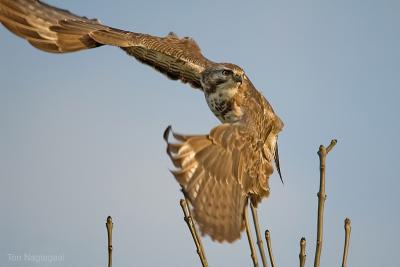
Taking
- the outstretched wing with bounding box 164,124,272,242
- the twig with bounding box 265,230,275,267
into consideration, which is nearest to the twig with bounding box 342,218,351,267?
the twig with bounding box 265,230,275,267

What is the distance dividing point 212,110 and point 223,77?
1.01ft

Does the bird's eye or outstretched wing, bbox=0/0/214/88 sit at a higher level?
outstretched wing, bbox=0/0/214/88

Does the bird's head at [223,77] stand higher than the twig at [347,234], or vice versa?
the bird's head at [223,77]

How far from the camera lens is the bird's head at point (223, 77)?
5273 mm

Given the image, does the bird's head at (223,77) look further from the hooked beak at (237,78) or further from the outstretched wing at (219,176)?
the outstretched wing at (219,176)

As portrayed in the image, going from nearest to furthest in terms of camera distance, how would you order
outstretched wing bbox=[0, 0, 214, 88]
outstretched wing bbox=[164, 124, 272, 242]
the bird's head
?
outstretched wing bbox=[164, 124, 272, 242], the bird's head, outstretched wing bbox=[0, 0, 214, 88]

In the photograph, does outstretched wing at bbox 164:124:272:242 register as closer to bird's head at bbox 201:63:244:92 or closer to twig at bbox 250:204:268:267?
twig at bbox 250:204:268:267

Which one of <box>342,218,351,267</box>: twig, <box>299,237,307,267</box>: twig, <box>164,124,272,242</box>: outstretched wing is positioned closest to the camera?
<box>299,237,307,267</box>: twig

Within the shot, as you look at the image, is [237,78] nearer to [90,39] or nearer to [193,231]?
[193,231]

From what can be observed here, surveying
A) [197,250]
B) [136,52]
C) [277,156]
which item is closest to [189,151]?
[197,250]

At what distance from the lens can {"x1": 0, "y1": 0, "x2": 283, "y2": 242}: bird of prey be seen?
4.00 meters

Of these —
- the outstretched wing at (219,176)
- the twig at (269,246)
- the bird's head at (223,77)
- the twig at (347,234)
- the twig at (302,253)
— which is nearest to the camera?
the twig at (302,253)

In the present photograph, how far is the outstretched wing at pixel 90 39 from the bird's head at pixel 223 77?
0.31 metres

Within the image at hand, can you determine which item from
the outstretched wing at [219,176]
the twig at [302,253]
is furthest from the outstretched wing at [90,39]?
the twig at [302,253]
